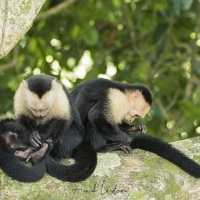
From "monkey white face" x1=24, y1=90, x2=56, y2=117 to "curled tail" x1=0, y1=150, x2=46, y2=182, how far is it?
0.37 metres

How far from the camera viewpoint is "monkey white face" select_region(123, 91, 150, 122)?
3284 mm

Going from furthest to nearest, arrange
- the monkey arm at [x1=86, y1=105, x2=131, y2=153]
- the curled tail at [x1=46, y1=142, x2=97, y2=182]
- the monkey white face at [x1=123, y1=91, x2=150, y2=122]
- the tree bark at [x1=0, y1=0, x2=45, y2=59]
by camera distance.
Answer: the monkey white face at [x1=123, y1=91, x2=150, y2=122], the monkey arm at [x1=86, y1=105, x2=131, y2=153], the curled tail at [x1=46, y1=142, x2=97, y2=182], the tree bark at [x1=0, y1=0, x2=45, y2=59]

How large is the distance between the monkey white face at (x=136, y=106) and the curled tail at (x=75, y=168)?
679 mm

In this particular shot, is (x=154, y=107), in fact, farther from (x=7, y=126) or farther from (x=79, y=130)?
(x=7, y=126)

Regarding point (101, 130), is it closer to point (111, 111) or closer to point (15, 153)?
point (111, 111)

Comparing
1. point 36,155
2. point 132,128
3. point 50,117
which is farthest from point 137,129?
point 36,155

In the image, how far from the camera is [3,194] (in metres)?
2.24

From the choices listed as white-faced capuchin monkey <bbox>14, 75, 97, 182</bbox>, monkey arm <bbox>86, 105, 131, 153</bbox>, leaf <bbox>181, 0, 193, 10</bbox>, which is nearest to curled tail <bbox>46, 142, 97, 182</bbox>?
white-faced capuchin monkey <bbox>14, 75, 97, 182</bbox>

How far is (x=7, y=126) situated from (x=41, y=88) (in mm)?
287

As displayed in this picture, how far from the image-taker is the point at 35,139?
2643 mm

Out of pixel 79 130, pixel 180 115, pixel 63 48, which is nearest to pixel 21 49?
pixel 63 48

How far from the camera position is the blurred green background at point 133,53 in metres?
4.73

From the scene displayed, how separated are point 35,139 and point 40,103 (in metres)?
0.21

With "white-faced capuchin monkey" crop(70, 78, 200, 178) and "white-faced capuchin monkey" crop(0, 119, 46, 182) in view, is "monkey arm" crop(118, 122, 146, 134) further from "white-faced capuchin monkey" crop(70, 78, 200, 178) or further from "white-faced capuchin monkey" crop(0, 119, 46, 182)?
"white-faced capuchin monkey" crop(0, 119, 46, 182)
